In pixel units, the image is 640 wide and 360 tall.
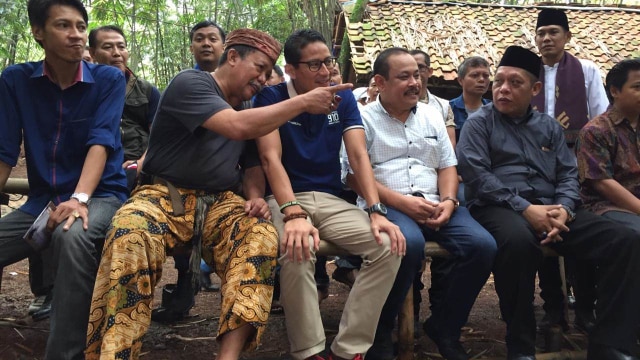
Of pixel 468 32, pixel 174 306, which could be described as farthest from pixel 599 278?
pixel 468 32

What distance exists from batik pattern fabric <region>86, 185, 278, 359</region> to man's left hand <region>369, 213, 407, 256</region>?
0.62 meters

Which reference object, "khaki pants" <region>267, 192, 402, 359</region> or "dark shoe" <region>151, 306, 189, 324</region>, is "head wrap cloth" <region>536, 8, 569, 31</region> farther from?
"dark shoe" <region>151, 306, 189, 324</region>

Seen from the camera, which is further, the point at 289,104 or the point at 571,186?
the point at 571,186

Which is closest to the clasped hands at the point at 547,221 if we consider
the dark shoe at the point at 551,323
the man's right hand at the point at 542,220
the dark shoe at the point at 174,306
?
the man's right hand at the point at 542,220

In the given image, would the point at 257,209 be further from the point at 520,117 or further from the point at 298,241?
the point at 520,117

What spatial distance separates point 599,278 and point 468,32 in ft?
27.0

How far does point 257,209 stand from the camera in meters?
3.25

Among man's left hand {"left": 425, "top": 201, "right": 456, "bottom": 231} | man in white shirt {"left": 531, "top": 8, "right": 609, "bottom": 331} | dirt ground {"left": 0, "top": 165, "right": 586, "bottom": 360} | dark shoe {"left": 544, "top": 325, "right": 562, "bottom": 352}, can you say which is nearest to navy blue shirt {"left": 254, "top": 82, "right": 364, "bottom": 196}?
man's left hand {"left": 425, "top": 201, "right": 456, "bottom": 231}

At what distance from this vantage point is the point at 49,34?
3320 millimetres

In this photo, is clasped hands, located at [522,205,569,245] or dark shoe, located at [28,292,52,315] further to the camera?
dark shoe, located at [28,292,52,315]

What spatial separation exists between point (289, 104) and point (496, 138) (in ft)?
5.61

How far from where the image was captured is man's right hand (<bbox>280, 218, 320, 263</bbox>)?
119 inches

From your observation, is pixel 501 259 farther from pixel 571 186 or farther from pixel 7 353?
pixel 7 353

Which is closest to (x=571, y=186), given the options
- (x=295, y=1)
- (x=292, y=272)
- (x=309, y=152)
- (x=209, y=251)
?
(x=309, y=152)
